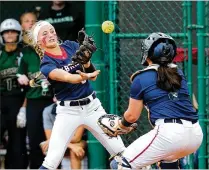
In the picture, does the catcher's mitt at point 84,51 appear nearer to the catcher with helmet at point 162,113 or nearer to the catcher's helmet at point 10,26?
the catcher with helmet at point 162,113

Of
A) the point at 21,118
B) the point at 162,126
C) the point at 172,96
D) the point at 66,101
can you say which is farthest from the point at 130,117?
the point at 21,118

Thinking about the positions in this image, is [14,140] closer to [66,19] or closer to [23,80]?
[23,80]

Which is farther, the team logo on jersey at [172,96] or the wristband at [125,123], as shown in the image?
the wristband at [125,123]

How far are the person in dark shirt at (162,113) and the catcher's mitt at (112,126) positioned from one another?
0.76 ft

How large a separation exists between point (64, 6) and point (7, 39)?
2.63 ft

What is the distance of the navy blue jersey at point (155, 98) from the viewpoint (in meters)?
5.78

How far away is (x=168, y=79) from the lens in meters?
5.79

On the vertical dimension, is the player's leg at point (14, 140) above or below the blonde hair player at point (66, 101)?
below

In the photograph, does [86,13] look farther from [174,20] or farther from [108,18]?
[174,20]

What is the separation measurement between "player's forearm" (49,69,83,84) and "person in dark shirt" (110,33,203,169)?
2.36 ft

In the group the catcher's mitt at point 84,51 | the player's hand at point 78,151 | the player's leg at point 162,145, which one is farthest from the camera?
the player's hand at point 78,151

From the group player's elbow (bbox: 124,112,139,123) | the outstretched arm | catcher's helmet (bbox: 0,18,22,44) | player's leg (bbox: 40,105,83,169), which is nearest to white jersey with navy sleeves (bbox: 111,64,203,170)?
player's elbow (bbox: 124,112,139,123)

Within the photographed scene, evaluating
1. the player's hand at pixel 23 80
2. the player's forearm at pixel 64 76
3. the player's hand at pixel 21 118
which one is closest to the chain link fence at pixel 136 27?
the player's hand at pixel 23 80

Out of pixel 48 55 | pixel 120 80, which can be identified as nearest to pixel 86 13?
pixel 120 80
